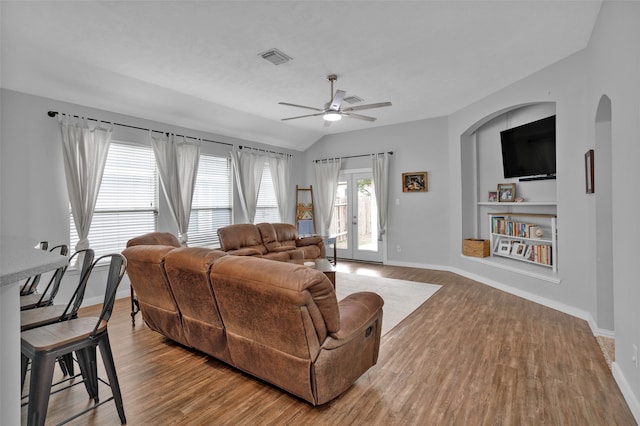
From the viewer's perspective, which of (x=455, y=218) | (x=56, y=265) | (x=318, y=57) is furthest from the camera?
(x=455, y=218)

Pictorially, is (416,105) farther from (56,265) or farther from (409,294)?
(56,265)

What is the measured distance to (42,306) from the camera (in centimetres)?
238

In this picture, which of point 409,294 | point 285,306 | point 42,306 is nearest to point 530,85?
point 409,294

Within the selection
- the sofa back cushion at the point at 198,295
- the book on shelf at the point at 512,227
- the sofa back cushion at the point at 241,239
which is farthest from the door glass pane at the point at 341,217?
the sofa back cushion at the point at 198,295

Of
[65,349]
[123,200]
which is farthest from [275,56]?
[65,349]

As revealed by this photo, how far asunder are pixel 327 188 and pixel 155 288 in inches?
214

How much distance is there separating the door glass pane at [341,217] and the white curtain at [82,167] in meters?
4.89

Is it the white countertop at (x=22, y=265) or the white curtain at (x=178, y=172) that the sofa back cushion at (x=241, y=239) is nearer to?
the white curtain at (x=178, y=172)

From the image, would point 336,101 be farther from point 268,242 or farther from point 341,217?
point 341,217

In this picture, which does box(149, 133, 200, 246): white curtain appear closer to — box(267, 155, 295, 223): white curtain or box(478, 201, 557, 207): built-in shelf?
box(267, 155, 295, 223): white curtain

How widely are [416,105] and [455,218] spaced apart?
2261mm

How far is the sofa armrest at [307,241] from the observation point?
6.84 m

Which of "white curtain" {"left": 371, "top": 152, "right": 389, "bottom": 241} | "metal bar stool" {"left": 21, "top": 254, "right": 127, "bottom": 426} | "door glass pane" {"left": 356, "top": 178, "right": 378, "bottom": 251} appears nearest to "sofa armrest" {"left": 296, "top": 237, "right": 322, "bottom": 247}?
"door glass pane" {"left": 356, "top": 178, "right": 378, "bottom": 251}

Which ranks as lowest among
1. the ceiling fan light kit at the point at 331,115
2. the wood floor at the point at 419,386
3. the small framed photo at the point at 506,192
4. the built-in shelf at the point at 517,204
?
the wood floor at the point at 419,386
